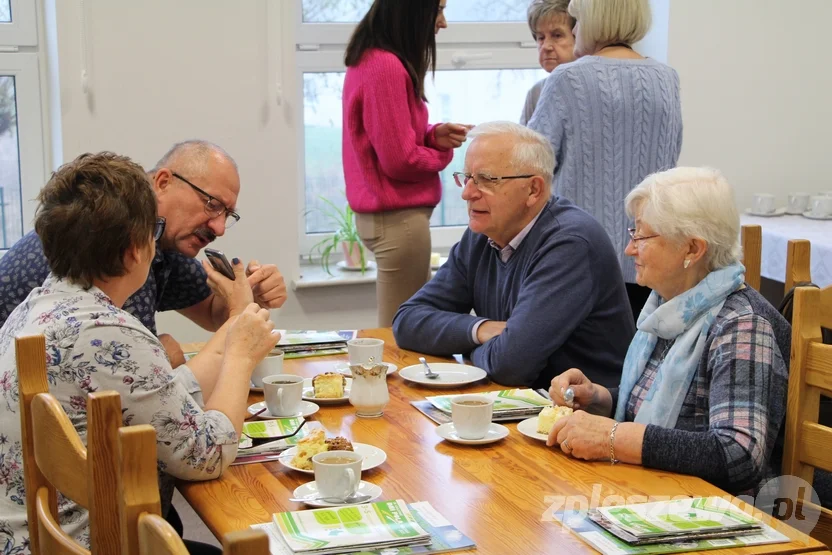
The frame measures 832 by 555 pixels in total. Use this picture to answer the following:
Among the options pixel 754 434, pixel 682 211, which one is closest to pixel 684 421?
pixel 754 434

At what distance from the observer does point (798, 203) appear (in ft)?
13.5

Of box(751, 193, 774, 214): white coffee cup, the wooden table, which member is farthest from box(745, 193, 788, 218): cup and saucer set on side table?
the wooden table

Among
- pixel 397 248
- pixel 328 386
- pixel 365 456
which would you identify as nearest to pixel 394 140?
pixel 397 248

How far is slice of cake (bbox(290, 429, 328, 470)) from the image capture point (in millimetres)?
1580

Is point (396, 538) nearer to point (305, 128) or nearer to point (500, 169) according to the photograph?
point (500, 169)

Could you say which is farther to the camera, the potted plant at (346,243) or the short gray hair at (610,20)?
the potted plant at (346,243)

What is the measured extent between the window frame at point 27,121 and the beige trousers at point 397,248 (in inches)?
50.1

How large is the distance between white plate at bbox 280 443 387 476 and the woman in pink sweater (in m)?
1.56

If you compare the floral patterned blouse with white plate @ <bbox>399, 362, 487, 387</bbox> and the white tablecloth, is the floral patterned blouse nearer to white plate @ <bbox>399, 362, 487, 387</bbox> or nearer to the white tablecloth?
white plate @ <bbox>399, 362, 487, 387</bbox>

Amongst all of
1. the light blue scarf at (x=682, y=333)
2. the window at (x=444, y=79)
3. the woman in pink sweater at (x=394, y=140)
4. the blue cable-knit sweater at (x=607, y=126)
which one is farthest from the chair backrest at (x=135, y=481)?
the window at (x=444, y=79)

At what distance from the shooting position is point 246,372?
1.73m

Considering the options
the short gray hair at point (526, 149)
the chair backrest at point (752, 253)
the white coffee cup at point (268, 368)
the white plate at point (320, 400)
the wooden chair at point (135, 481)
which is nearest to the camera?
the wooden chair at point (135, 481)

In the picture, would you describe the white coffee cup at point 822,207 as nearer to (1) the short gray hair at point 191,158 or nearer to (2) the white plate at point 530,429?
(2) the white plate at point 530,429

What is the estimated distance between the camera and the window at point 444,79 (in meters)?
4.04
